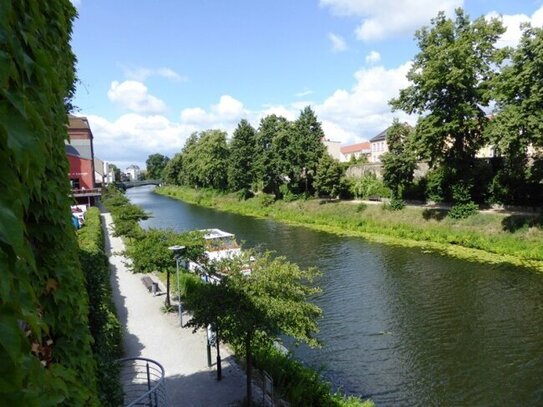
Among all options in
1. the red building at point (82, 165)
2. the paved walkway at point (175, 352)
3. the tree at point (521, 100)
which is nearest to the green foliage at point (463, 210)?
the tree at point (521, 100)

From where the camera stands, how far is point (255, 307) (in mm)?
10930

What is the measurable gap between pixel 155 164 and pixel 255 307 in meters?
188

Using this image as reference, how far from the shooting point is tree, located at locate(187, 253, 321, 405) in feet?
35.3

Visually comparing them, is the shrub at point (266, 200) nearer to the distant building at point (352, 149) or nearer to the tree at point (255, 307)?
the tree at point (255, 307)

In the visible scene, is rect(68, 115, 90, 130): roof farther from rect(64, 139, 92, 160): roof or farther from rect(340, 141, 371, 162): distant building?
rect(340, 141, 371, 162): distant building

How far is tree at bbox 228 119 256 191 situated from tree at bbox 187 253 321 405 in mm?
53104

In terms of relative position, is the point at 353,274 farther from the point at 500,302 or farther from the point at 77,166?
the point at 77,166

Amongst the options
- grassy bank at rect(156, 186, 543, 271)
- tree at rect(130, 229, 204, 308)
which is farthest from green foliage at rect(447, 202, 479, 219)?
tree at rect(130, 229, 204, 308)

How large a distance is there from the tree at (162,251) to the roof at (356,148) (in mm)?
97079

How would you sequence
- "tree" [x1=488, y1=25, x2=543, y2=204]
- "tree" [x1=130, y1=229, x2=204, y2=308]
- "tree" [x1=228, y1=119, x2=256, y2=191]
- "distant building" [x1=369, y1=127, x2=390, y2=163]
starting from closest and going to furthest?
"tree" [x1=130, y1=229, x2=204, y2=308] → "tree" [x1=488, y1=25, x2=543, y2=204] → "tree" [x1=228, y1=119, x2=256, y2=191] → "distant building" [x1=369, y1=127, x2=390, y2=163]

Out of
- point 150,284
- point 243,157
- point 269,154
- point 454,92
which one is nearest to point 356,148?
point 243,157

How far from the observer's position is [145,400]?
1123 centimetres

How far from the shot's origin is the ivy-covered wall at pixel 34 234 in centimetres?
139

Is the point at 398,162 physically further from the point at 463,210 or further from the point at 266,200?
the point at 266,200
